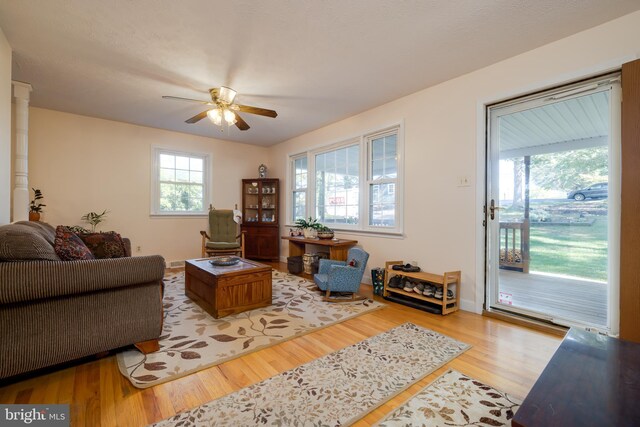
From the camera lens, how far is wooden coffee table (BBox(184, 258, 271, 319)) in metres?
2.59

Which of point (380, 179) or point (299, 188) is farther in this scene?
point (299, 188)

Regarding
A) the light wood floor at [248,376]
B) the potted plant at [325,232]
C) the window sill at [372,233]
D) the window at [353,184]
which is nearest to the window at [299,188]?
the window at [353,184]

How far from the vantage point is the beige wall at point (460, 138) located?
2.21 meters

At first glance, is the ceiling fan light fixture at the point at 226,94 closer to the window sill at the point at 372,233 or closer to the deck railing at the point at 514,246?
the window sill at the point at 372,233

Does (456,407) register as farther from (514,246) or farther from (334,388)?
(514,246)

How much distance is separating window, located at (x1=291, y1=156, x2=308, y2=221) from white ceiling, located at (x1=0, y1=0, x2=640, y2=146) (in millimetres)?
1957

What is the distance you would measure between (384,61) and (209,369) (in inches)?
120

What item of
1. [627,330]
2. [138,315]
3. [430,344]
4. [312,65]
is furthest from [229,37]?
[627,330]

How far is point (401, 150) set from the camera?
3.57 m

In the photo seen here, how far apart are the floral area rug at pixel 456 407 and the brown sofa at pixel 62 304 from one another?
1738 millimetres

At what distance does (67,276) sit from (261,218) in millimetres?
4323

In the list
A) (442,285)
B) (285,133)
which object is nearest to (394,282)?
(442,285)

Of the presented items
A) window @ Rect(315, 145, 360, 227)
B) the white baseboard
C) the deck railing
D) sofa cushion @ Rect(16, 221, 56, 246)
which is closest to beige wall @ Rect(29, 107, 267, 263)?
window @ Rect(315, 145, 360, 227)

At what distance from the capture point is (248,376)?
1.72 meters
